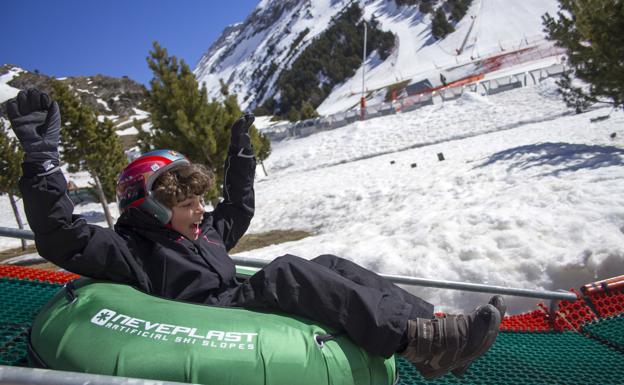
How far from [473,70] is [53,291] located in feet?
191

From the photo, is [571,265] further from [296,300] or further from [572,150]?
[572,150]

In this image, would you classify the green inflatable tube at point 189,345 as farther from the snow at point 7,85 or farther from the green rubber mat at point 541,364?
the snow at point 7,85

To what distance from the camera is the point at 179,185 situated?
2.58 metres

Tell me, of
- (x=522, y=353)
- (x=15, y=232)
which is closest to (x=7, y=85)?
(x=15, y=232)

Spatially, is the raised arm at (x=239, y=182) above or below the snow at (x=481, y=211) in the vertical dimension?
above

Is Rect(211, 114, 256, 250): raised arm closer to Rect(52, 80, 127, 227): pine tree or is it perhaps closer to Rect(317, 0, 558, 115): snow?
Rect(52, 80, 127, 227): pine tree

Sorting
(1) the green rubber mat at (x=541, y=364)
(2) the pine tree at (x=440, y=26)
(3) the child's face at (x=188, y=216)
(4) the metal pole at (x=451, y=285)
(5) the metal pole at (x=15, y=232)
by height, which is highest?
(2) the pine tree at (x=440, y=26)

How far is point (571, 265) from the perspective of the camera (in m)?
4.88

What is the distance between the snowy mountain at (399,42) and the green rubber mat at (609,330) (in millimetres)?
34646

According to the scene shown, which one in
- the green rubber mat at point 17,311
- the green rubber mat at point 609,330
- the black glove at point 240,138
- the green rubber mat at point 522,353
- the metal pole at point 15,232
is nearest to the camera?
the green rubber mat at point 17,311

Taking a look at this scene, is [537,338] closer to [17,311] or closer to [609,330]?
[609,330]

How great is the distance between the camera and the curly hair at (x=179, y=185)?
2.55 meters

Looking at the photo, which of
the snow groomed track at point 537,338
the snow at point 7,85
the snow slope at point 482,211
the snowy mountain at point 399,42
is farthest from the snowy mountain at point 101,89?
the snow groomed track at point 537,338

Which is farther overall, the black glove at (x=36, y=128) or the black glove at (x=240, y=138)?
the black glove at (x=240, y=138)
